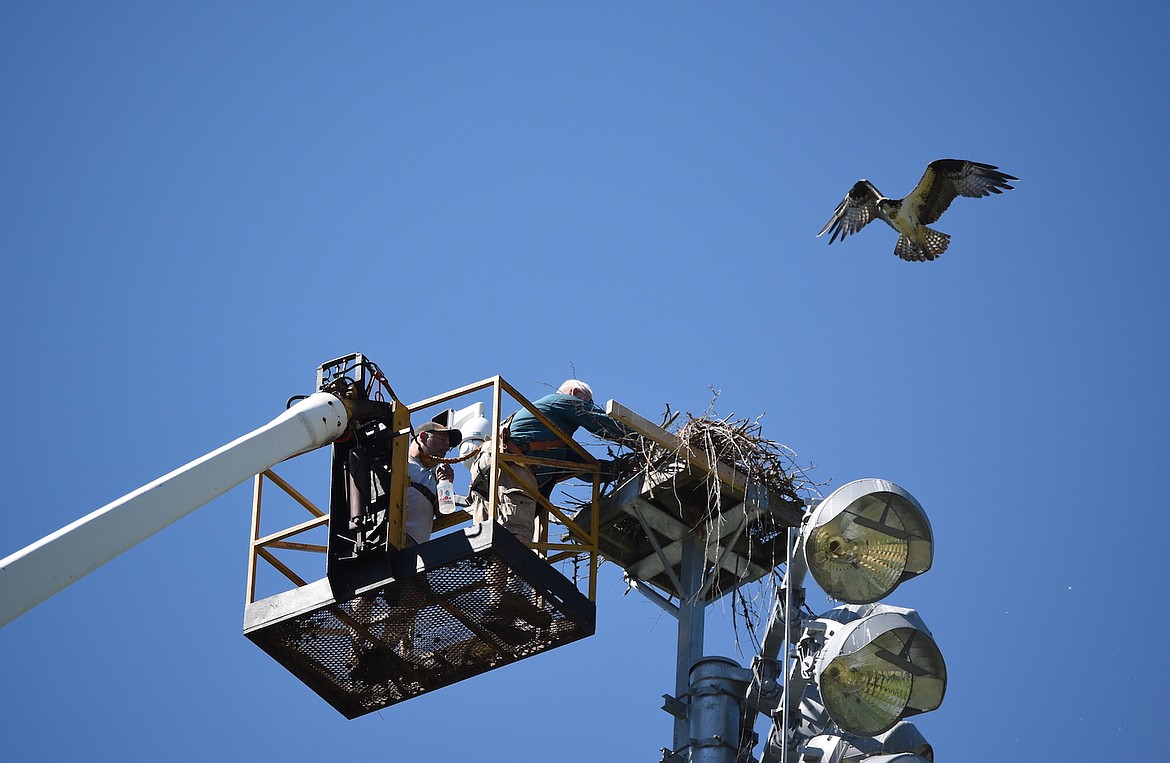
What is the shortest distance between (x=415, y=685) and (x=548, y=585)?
1.81 m

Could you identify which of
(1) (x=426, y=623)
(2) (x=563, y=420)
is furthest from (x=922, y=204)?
(1) (x=426, y=623)

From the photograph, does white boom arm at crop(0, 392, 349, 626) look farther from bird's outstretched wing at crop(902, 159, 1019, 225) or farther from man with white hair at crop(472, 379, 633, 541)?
bird's outstretched wing at crop(902, 159, 1019, 225)

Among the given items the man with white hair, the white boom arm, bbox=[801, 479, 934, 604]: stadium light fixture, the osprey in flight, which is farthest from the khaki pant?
the osprey in flight

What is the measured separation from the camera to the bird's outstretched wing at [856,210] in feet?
69.8

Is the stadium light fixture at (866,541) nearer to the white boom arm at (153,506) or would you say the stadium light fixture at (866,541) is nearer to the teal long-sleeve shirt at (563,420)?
the teal long-sleeve shirt at (563,420)

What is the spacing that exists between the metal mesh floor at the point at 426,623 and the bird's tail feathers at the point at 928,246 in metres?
5.85

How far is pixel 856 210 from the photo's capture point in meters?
21.4

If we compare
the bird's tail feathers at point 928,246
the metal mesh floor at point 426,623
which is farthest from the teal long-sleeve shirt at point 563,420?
the bird's tail feathers at point 928,246

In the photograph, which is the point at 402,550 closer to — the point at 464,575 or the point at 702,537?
the point at 464,575

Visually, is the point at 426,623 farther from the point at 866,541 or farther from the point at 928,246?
the point at 928,246

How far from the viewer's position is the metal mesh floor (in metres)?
16.2

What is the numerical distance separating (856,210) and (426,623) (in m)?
6.83

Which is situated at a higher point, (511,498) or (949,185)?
(949,185)

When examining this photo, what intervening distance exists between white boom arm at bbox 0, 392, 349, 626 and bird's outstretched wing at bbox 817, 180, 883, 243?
21.9 feet
